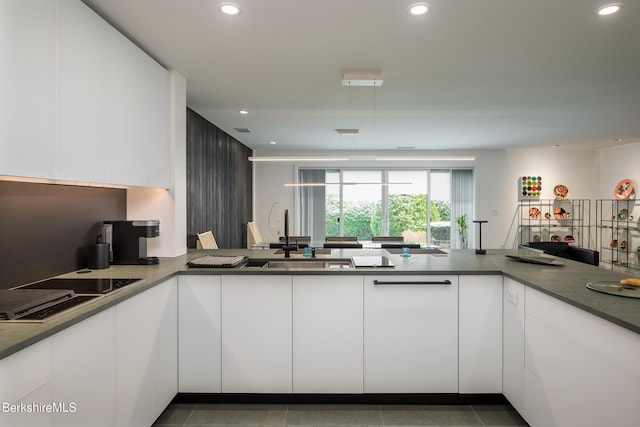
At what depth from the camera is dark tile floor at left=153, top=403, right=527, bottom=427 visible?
217 cm

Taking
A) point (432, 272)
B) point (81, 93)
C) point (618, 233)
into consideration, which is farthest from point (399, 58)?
point (618, 233)

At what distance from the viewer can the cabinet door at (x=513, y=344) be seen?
6.79 feet

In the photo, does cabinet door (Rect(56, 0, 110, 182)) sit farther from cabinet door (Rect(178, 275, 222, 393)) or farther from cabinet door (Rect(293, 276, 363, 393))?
cabinet door (Rect(293, 276, 363, 393))

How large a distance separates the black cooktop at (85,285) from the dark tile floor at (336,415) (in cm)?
93

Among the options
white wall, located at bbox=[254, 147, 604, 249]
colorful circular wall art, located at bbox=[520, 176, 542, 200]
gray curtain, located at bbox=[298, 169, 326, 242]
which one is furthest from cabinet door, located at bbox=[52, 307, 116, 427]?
colorful circular wall art, located at bbox=[520, 176, 542, 200]

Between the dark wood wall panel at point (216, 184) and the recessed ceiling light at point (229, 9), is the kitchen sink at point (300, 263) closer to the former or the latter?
the dark wood wall panel at point (216, 184)

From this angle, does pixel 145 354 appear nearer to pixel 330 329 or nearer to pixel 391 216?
pixel 330 329

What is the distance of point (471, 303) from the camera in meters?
2.33

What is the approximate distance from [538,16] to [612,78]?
173cm

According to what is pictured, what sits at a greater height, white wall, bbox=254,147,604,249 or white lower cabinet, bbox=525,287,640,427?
white wall, bbox=254,147,604,249

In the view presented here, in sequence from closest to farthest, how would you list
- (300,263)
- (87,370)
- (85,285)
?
(87,370) → (85,285) → (300,263)

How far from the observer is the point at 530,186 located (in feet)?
25.6

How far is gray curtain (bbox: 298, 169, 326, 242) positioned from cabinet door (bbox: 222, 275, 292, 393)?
5.57 meters

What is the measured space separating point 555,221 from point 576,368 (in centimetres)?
762
